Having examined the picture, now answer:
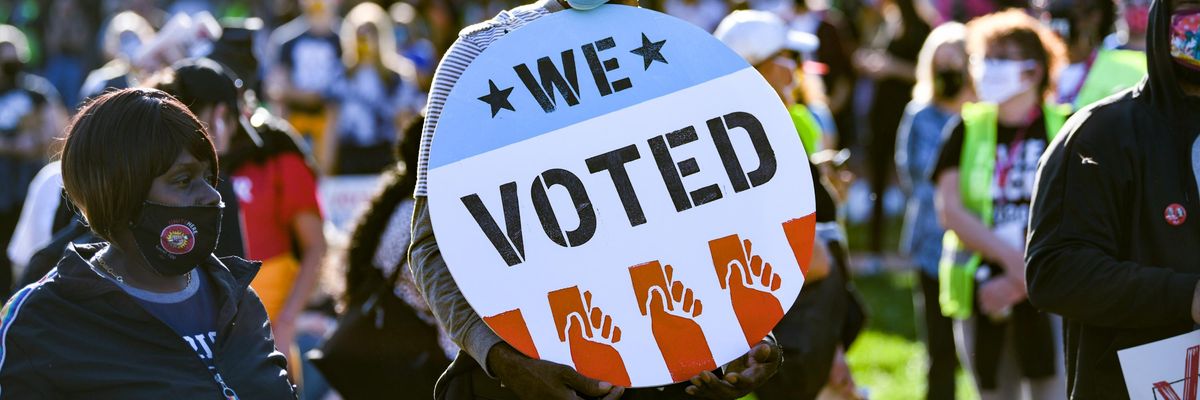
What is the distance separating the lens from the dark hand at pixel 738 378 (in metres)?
3.04

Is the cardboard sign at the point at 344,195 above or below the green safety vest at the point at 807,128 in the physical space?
below

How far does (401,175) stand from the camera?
4527 mm

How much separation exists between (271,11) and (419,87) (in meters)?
5.56

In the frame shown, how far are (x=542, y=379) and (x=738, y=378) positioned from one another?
39 centimetres

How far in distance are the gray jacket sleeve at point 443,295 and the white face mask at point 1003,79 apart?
3.17 meters

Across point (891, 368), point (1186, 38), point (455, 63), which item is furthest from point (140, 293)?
point (891, 368)

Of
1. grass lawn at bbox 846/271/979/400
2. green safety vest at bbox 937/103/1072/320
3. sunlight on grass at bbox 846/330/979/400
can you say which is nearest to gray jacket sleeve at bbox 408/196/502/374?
green safety vest at bbox 937/103/1072/320

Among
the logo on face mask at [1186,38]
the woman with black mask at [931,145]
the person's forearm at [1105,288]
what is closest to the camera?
the person's forearm at [1105,288]

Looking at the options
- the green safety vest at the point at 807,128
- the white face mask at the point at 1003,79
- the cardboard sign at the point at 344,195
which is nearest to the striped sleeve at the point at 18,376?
the green safety vest at the point at 807,128

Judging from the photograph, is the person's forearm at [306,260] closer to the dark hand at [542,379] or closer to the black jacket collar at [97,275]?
the black jacket collar at [97,275]

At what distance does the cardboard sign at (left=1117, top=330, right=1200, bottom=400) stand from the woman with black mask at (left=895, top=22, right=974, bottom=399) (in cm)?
306

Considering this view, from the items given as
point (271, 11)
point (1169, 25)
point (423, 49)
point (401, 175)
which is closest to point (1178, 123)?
point (1169, 25)

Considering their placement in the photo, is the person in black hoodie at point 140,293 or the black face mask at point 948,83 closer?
the person in black hoodie at point 140,293

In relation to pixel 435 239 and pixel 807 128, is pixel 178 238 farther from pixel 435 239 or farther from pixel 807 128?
pixel 807 128
